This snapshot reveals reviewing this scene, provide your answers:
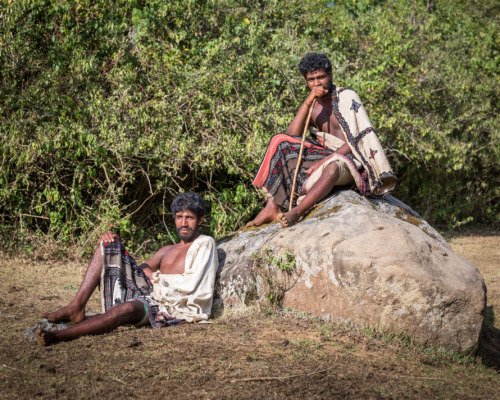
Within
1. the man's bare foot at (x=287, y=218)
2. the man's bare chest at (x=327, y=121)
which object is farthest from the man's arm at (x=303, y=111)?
the man's bare foot at (x=287, y=218)

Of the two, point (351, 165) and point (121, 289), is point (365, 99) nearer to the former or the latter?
point (351, 165)

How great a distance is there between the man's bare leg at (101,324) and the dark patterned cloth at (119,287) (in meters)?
0.11

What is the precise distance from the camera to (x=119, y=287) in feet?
15.2

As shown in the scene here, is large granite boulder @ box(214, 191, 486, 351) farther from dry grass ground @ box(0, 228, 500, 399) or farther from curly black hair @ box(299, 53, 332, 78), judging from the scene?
curly black hair @ box(299, 53, 332, 78)

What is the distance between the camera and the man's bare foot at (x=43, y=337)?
4.00 m

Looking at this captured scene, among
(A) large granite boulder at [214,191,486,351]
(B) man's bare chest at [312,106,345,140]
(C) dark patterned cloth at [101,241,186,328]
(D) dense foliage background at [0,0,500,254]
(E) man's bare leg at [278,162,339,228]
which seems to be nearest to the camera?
(A) large granite boulder at [214,191,486,351]

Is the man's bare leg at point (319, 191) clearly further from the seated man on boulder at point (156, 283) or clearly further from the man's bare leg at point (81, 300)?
the man's bare leg at point (81, 300)

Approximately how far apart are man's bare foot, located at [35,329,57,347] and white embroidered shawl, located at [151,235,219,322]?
2.88 feet

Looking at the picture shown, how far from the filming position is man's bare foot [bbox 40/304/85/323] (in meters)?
4.36

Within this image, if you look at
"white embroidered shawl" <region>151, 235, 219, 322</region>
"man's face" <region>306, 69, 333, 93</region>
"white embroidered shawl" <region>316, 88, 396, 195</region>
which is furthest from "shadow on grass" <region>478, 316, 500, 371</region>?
"man's face" <region>306, 69, 333, 93</region>

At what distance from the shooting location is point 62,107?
7.47 metres

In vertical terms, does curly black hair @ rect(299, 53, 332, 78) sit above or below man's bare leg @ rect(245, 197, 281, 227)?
above

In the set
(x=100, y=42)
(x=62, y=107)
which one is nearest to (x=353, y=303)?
(x=62, y=107)

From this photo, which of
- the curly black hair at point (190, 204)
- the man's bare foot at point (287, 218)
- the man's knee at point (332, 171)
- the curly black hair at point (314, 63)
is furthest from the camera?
the curly black hair at point (314, 63)
